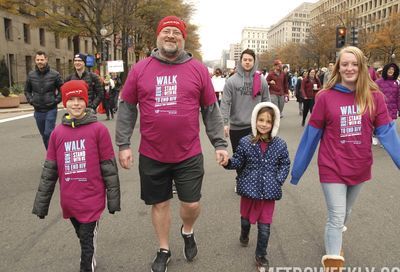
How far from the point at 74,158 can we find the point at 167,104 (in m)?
0.85

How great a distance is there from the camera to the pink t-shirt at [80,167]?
10.4 feet

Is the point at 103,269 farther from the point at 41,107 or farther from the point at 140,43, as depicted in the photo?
the point at 140,43

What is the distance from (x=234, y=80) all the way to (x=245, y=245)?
2.18 m

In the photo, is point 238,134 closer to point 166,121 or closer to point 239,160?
point 239,160

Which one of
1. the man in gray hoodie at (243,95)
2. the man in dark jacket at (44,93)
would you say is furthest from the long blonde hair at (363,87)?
the man in dark jacket at (44,93)

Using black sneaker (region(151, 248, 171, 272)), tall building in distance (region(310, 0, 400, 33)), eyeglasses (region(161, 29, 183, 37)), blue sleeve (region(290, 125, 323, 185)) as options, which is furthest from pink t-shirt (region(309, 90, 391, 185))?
tall building in distance (region(310, 0, 400, 33))

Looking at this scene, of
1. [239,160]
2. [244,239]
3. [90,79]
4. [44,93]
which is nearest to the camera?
[239,160]

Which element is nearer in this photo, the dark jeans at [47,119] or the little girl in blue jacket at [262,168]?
the little girl in blue jacket at [262,168]

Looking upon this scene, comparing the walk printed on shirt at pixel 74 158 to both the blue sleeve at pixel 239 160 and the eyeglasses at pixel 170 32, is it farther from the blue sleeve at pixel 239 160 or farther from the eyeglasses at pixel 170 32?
the blue sleeve at pixel 239 160

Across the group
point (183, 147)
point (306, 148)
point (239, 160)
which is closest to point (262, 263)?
point (239, 160)

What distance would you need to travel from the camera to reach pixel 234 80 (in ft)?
16.8

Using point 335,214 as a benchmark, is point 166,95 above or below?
above

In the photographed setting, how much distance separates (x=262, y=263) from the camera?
3.38 metres

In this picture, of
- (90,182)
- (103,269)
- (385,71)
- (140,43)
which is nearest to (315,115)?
(90,182)
